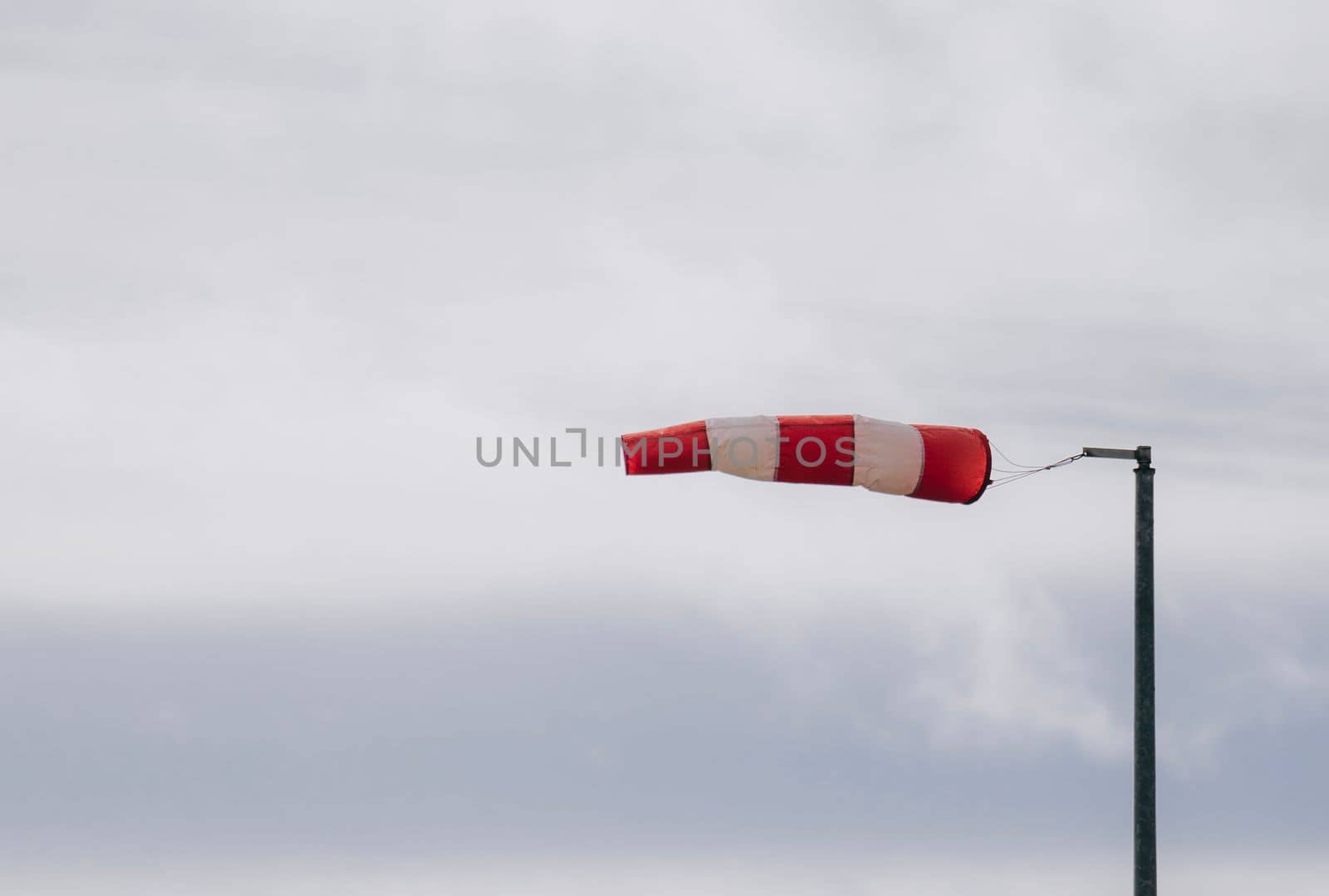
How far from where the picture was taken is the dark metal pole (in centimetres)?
1617

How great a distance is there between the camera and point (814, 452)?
18.9 m

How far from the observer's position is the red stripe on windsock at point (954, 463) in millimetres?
19266

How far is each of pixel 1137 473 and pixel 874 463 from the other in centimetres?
365

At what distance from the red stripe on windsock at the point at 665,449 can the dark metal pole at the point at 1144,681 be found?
5.72m

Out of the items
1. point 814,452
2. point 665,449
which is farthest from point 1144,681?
point 665,449

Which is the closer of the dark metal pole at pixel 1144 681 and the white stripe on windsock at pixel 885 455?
the dark metal pole at pixel 1144 681

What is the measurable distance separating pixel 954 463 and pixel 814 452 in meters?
2.07

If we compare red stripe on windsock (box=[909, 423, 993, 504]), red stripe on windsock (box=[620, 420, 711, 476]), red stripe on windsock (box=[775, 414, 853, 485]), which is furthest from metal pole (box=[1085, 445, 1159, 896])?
red stripe on windsock (box=[620, 420, 711, 476])

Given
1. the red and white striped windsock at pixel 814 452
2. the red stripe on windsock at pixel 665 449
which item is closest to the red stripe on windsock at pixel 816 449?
the red and white striped windsock at pixel 814 452

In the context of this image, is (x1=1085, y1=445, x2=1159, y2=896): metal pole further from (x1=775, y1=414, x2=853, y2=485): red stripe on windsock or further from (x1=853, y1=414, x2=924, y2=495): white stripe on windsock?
(x1=775, y1=414, x2=853, y2=485): red stripe on windsock

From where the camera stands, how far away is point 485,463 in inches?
787

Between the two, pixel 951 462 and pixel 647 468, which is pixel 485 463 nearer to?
pixel 647 468

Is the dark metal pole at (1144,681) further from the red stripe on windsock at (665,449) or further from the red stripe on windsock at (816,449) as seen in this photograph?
the red stripe on windsock at (665,449)

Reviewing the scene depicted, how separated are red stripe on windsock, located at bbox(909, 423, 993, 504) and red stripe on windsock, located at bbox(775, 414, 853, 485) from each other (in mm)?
1113
